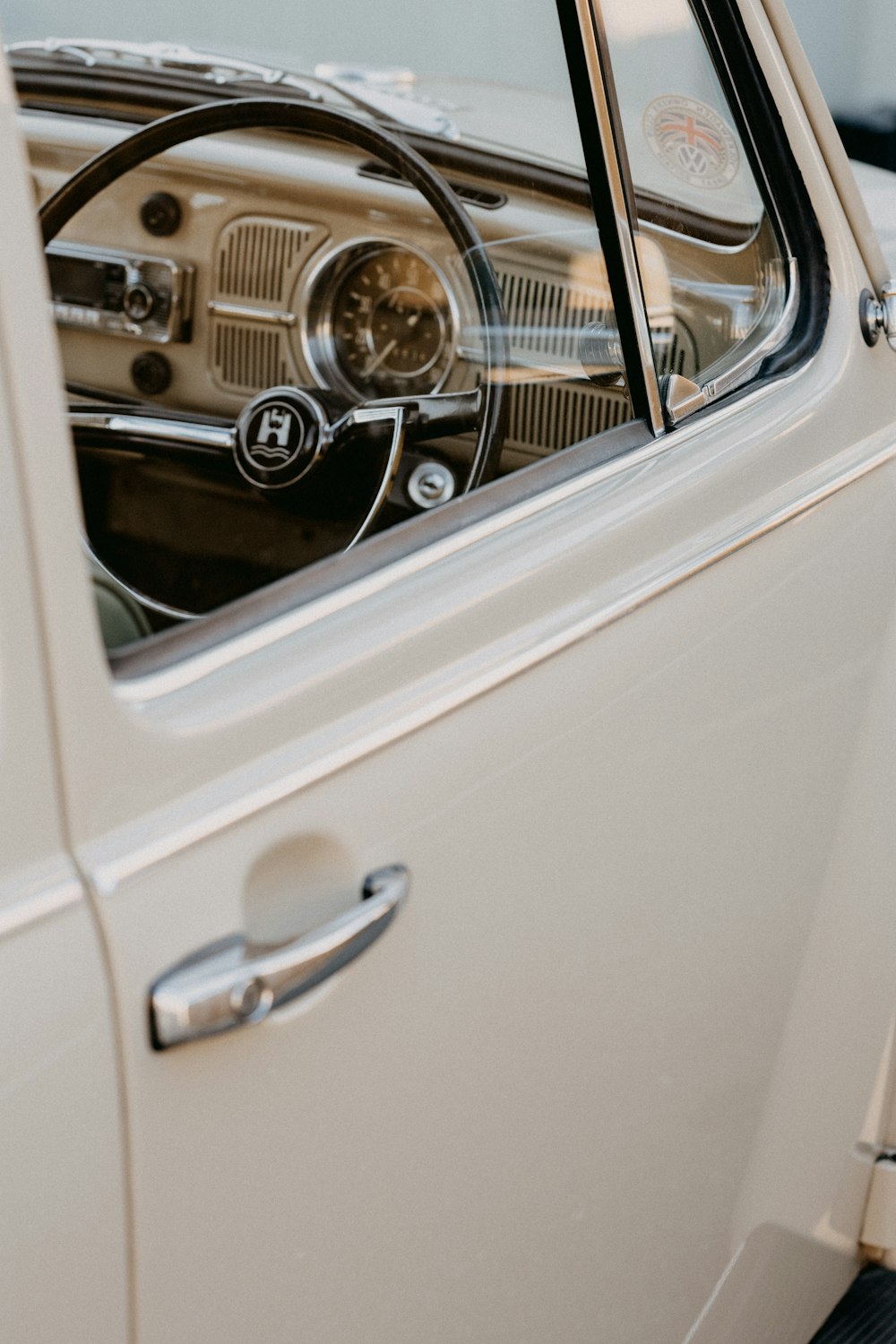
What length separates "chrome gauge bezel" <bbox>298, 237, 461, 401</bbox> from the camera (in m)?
1.45

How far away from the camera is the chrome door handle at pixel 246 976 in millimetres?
782

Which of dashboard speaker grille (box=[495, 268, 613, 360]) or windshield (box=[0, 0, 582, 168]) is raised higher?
windshield (box=[0, 0, 582, 168])

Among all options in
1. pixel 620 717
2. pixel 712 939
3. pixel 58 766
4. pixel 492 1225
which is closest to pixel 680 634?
pixel 620 717

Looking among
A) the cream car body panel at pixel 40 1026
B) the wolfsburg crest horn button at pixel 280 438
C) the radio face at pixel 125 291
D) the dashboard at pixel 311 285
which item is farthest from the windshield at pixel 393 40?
the cream car body panel at pixel 40 1026

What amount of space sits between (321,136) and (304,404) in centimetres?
42

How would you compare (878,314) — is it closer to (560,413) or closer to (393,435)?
(560,413)

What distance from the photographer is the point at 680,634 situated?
120cm

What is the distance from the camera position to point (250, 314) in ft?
5.30

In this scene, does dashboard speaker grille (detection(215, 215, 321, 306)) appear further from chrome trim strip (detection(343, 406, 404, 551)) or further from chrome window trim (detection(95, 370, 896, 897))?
chrome window trim (detection(95, 370, 896, 897))

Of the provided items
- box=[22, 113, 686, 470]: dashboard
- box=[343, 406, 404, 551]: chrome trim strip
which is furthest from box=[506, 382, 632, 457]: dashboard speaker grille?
box=[343, 406, 404, 551]: chrome trim strip

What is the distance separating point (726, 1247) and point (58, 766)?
0.96 m

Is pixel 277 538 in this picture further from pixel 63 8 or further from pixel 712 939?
pixel 63 8

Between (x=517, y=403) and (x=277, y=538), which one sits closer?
(x=277, y=538)

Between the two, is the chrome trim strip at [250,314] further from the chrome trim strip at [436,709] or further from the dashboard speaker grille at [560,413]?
the chrome trim strip at [436,709]
